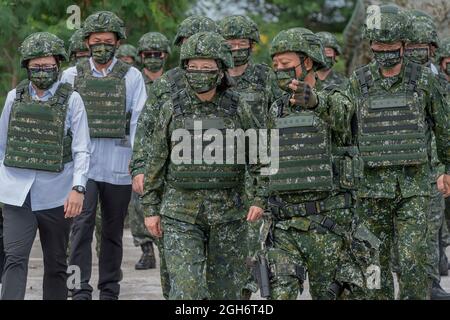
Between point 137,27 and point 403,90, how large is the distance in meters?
8.65

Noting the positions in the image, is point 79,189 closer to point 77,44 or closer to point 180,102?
point 180,102

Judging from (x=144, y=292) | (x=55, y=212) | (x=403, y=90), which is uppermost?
(x=403, y=90)

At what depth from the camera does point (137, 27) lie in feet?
60.4

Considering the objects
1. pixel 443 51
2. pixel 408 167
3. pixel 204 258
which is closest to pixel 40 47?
pixel 204 258

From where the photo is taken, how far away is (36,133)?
399 inches

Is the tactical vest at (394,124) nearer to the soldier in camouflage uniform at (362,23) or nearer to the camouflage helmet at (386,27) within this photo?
the camouflage helmet at (386,27)

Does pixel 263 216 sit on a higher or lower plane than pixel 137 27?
lower

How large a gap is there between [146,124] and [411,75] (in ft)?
6.62

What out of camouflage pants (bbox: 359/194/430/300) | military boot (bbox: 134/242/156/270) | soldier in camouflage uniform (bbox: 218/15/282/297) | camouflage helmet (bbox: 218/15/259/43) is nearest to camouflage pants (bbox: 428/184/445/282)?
camouflage pants (bbox: 359/194/430/300)

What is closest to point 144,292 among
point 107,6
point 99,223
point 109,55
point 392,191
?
point 99,223

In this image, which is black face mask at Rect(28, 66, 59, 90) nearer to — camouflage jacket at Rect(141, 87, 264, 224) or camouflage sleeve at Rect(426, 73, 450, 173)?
camouflage jacket at Rect(141, 87, 264, 224)

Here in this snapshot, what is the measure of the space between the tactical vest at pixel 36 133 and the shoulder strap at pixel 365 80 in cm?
217
